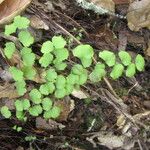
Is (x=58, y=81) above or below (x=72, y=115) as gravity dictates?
above

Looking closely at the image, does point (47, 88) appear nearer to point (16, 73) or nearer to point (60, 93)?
Answer: point (60, 93)

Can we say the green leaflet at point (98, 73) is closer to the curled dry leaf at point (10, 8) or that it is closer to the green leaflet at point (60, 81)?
the green leaflet at point (60, 81)

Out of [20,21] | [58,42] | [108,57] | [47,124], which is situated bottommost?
[47,124]

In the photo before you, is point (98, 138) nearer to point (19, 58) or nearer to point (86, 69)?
point (86, 69)

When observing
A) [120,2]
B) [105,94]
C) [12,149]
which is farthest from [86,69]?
[12,149]

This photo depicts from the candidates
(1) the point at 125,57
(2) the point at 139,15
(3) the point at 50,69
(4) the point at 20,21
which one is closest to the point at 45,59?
(3) the point at 50,69

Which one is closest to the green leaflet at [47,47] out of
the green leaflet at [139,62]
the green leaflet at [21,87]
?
the green leaflet at [21,87]

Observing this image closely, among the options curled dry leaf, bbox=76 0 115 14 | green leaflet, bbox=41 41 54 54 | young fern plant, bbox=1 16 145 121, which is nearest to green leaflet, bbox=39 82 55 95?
young fern plant, bbox=1 16 145 121

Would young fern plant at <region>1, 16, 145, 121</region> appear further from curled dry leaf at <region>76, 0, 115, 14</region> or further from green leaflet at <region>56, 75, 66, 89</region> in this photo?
curled dry leaf at <region>76, 0, 115, 14</region>
